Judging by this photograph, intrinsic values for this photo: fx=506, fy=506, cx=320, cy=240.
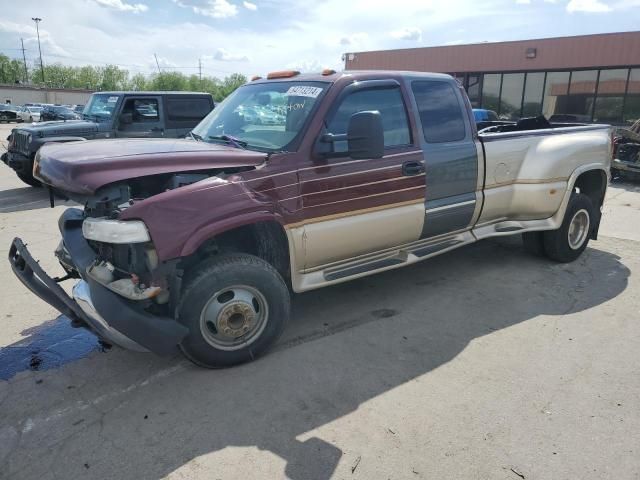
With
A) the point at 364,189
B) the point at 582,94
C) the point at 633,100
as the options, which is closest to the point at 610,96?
the point at 633,100

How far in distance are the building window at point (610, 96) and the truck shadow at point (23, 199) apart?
66.9ft

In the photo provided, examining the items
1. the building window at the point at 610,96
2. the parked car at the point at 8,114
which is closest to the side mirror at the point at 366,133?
the building window at the point at 610,96

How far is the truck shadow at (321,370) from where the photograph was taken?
2709mm

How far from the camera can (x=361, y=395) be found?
3.21 meters

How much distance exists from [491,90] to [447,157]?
Answer: 21841 millimetres

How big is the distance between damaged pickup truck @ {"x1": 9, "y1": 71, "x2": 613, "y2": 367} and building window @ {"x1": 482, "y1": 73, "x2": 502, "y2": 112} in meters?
20.5

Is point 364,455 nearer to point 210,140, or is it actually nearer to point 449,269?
point 210,140

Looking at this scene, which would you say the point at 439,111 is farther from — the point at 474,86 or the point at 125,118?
the point at 474,86

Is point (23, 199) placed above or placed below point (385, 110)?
below

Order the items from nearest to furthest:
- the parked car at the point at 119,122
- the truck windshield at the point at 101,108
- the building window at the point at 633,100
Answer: the parked car at the point at 119,122
the truck windshield at the point at 101,108
the building window at the point at 633,100

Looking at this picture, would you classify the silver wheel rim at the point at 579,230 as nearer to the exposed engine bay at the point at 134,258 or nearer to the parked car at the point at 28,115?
the exposed engine bay at the point at 134,258

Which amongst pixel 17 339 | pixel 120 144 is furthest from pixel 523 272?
pixel 17 339

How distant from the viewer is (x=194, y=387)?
3.30 meters

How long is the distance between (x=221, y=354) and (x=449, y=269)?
311 centimetres
